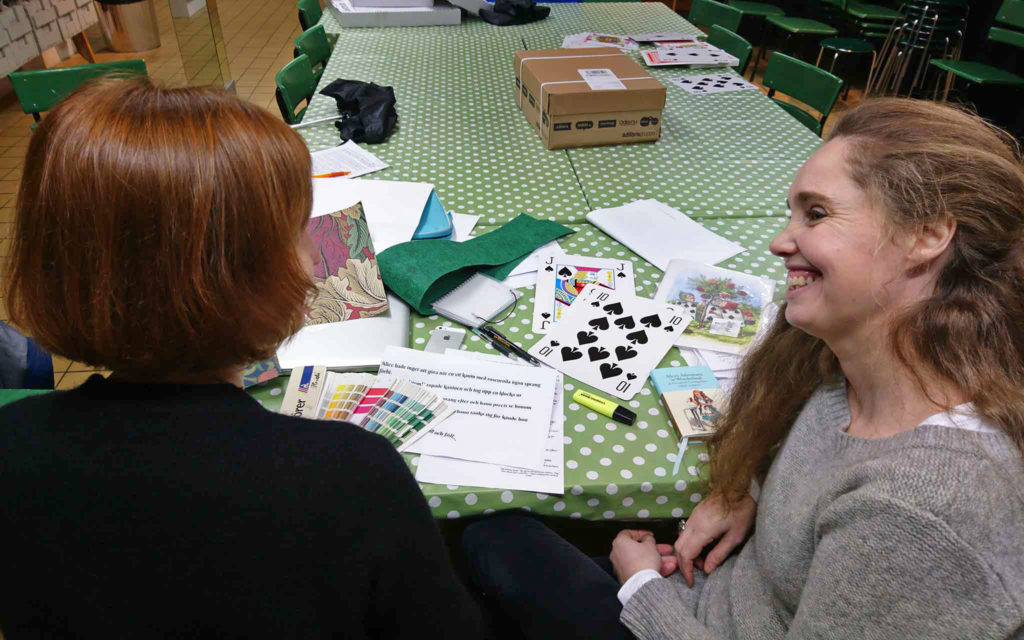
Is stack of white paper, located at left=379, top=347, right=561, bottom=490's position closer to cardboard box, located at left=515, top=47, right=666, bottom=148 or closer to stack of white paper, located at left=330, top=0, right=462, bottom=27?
cardboard box, located at left=515, top=47, right=666, bottom=148

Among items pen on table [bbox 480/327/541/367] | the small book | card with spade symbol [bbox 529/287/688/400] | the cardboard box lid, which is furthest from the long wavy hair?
the cardboard box lid

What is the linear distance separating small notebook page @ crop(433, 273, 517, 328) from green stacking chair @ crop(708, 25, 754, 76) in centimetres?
231

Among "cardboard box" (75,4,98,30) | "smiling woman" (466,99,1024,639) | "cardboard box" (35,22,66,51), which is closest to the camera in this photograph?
"smiling woman" (466,99,1024,639)

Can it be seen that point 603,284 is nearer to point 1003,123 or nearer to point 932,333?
point 932,333

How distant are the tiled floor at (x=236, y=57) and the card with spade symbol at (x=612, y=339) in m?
3.49

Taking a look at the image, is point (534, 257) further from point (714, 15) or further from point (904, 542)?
point (714, 15)

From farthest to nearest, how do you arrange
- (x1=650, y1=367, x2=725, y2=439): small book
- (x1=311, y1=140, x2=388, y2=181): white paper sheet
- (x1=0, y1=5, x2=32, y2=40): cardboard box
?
(x1=0, y1=5, x2=32, y2=40): cardboard box
(x1=311, y1=140, x2=388, y2=181): white paper sheet
(x1=650, y1=367, x2=725, y2=439): small book

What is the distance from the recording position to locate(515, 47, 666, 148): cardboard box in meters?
2.35

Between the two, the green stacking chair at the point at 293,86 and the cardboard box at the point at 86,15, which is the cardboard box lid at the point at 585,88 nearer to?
the green stacking chair at the point at 293,86

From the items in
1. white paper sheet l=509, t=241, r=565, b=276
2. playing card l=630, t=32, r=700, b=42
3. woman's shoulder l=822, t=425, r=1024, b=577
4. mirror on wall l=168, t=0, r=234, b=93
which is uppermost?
woman's shoulder l=822, t=425, r=1024, b=577

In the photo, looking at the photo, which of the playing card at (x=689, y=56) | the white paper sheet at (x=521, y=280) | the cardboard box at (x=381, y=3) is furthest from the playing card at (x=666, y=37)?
the white paper sheet at (x=521, y=280)

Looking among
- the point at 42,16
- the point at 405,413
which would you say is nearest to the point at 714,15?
the point at 405,413

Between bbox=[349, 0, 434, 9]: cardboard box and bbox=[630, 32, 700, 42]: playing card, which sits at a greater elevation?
bbox=[349, 0, 434, 9]: cardboard box

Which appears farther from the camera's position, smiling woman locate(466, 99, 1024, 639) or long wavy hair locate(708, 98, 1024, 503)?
long wavy hair locate(708, 98, 1024, 503)
